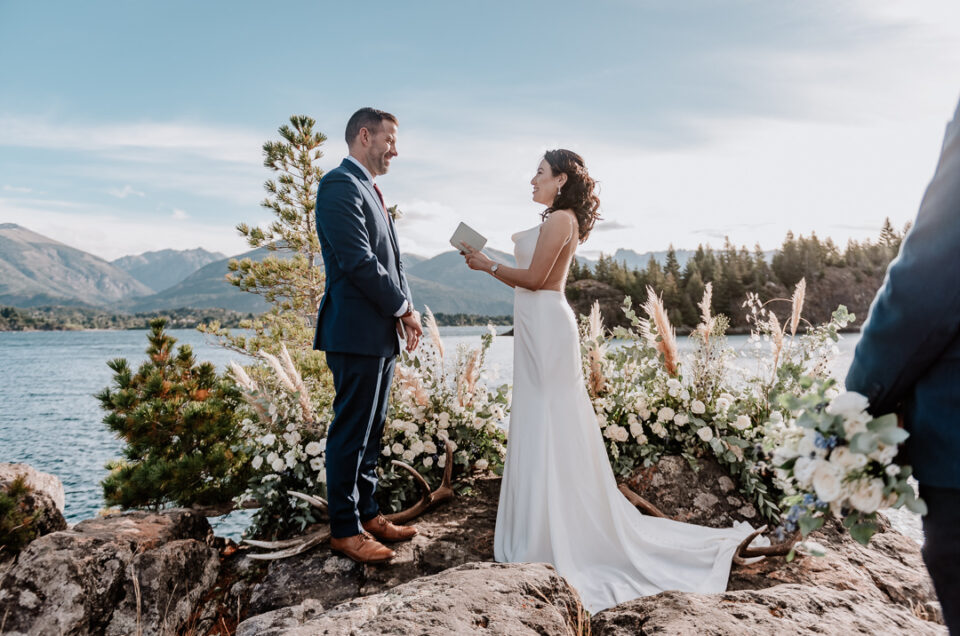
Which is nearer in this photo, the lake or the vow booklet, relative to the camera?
the vow booklet

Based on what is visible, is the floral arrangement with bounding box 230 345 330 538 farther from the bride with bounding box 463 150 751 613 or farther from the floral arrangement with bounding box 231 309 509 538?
the bride with bounding box 463 150 751 613

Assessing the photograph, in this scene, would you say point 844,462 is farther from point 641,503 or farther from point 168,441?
point 168,441

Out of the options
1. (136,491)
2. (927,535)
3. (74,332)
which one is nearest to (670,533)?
(927,535)

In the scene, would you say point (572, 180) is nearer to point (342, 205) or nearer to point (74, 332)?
point (342, 205)

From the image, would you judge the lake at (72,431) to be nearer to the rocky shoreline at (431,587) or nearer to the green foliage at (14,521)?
the green foliage at (14,521)

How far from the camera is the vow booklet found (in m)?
4.16

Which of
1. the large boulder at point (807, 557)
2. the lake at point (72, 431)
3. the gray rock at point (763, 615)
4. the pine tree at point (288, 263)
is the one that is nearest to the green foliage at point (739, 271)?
the lake at point (72, 431)

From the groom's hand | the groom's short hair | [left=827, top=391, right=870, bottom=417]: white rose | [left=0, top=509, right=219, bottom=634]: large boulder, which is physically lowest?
[left=0, top=509, right=219, bottom=634]: large boulder

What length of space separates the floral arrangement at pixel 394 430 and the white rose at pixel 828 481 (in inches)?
145

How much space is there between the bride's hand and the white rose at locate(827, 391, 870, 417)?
281 centimetres

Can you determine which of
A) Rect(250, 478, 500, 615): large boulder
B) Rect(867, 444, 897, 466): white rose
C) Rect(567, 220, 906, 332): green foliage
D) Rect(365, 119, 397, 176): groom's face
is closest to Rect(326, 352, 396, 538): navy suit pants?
Rect(250, 478, 500, 615): large boulder

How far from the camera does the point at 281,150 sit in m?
8.99

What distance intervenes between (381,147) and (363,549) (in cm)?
280

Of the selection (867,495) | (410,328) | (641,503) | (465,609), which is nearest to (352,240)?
(410,328)
